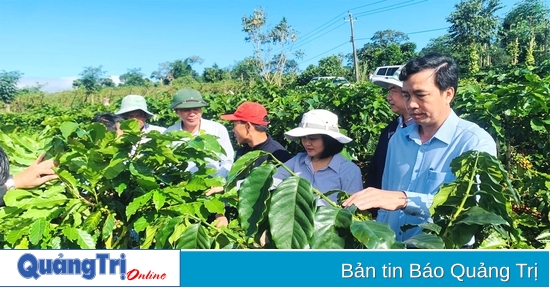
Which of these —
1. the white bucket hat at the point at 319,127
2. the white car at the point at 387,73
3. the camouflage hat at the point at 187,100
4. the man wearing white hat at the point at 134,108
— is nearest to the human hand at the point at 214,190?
the white bucket hat at the point at 319,127

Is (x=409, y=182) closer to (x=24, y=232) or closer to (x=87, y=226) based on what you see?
(x=87, y=226)

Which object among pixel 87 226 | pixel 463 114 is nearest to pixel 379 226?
pixel 87 226

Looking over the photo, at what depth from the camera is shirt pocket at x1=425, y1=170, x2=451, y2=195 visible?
1631mm

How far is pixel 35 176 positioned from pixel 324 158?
4.33 feet

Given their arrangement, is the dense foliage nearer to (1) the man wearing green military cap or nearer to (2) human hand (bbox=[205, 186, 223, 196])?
(2) human hand (bbox=[205, 186, 223, 196])

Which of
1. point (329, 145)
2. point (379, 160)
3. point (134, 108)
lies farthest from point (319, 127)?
point (134, 108)

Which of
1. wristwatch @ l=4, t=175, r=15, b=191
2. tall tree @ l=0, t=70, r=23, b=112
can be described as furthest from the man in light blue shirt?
tall tree @ l=0, t=70, r=23, b=112

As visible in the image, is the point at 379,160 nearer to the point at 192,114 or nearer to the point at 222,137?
the point at 222,137

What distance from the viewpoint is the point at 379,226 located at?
1.04m

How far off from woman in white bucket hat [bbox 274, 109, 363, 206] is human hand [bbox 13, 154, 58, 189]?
1116 mm

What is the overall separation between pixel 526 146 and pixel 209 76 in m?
36.2

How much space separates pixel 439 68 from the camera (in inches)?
65.2

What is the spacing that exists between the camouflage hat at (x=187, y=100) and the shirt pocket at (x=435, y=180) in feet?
7.25

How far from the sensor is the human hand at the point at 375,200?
130 cm
